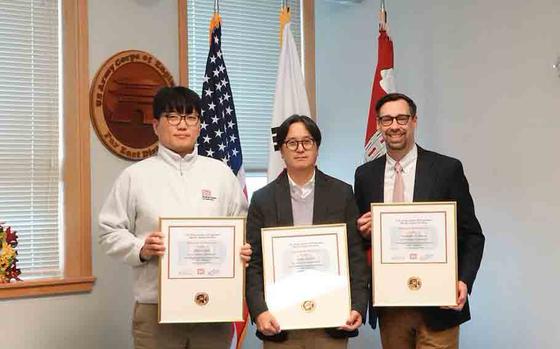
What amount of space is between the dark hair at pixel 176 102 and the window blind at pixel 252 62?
4.55ft

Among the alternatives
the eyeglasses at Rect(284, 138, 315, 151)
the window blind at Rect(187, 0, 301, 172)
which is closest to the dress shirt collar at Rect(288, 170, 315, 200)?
the eyeglasses at Rect(284, 138, 315, 151)

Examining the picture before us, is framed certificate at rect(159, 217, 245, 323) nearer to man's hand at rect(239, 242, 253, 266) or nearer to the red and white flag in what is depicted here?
man's hand at rect(239, 242, 253, 266)

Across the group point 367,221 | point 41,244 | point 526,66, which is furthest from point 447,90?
point 41,244

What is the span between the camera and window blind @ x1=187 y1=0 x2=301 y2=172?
3861mm

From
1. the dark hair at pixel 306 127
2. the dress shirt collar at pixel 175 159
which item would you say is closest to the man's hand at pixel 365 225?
the dark hair at pixel 306 127

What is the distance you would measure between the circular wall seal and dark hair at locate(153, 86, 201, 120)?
0.92 meters

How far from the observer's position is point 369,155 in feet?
11.0

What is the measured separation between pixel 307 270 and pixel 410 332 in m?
0.48

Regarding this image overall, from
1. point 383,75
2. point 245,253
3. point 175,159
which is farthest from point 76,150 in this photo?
point 383,75

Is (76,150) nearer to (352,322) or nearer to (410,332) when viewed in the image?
(352,322)

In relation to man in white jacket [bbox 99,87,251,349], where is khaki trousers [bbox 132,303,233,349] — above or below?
below

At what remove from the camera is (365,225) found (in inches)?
89.9

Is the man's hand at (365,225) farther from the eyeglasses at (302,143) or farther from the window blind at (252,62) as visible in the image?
the window blind at (252,62)

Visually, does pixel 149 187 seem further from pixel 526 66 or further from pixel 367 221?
pixel 526 66
